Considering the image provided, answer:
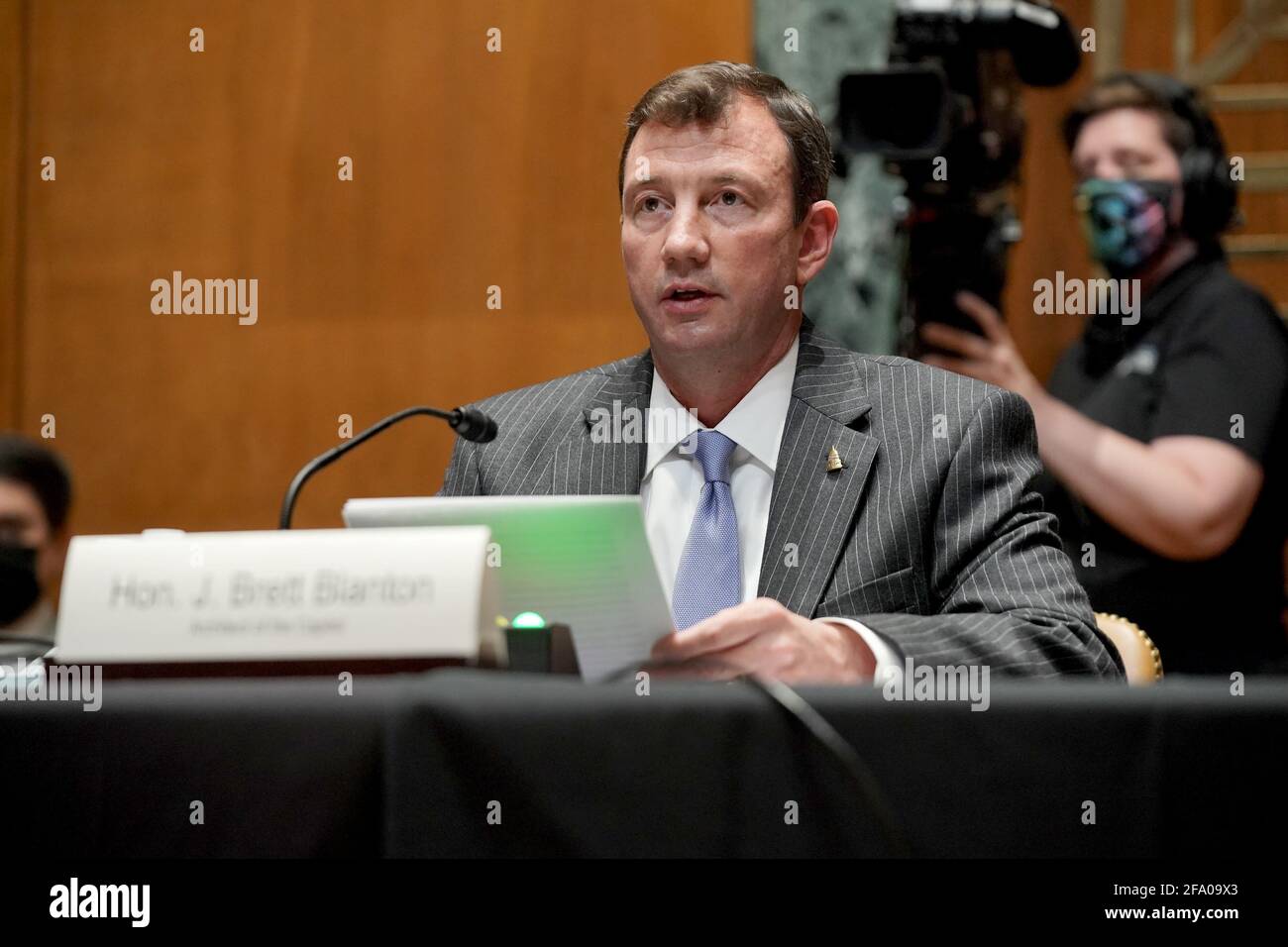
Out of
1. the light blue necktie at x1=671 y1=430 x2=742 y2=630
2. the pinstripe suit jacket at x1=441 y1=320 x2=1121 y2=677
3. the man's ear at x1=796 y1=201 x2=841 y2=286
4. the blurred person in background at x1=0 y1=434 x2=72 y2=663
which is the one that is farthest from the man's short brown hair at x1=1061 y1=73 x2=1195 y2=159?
the blurred person in background at x1=0 y1=434 x2=72 y2=663

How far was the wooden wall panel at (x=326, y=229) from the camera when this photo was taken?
3311 mm

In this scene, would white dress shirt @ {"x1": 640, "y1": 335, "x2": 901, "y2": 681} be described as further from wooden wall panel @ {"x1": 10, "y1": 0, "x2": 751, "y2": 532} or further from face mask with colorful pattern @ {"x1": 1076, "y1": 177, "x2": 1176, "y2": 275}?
wooden wall panel @ {"x1": 10, "y1": 0, "x2": 751, "y2": 532}

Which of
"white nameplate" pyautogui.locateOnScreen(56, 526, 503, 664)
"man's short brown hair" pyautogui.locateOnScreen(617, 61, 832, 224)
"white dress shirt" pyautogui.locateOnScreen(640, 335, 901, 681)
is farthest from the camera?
"man's short brown hair" pyautogui.locateOnScreen(617, 61, 832, 224)

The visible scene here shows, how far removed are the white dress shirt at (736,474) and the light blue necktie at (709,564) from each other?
23mm

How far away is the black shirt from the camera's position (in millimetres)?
2434

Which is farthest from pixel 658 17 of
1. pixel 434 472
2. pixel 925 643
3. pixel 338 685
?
pixel 338 685

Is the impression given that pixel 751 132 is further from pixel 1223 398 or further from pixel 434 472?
pixel 434 472

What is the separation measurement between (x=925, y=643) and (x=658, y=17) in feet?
7.23

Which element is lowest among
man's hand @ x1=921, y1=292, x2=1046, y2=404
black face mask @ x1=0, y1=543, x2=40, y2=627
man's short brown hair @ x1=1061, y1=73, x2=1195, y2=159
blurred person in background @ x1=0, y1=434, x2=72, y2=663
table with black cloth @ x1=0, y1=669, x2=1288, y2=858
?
table with black cloth @ x1=0, y1=669, x2=1288, y2=858

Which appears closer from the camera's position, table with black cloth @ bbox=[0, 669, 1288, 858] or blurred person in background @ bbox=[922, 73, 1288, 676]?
table with black cloth @ bbox=[0, 669, 1288, 858]

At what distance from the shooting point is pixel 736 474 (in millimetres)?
1924

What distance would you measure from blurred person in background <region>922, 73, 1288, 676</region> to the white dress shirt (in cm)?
67

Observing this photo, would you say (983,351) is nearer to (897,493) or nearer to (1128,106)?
(1128,106)

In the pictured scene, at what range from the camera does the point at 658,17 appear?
10.8ft
